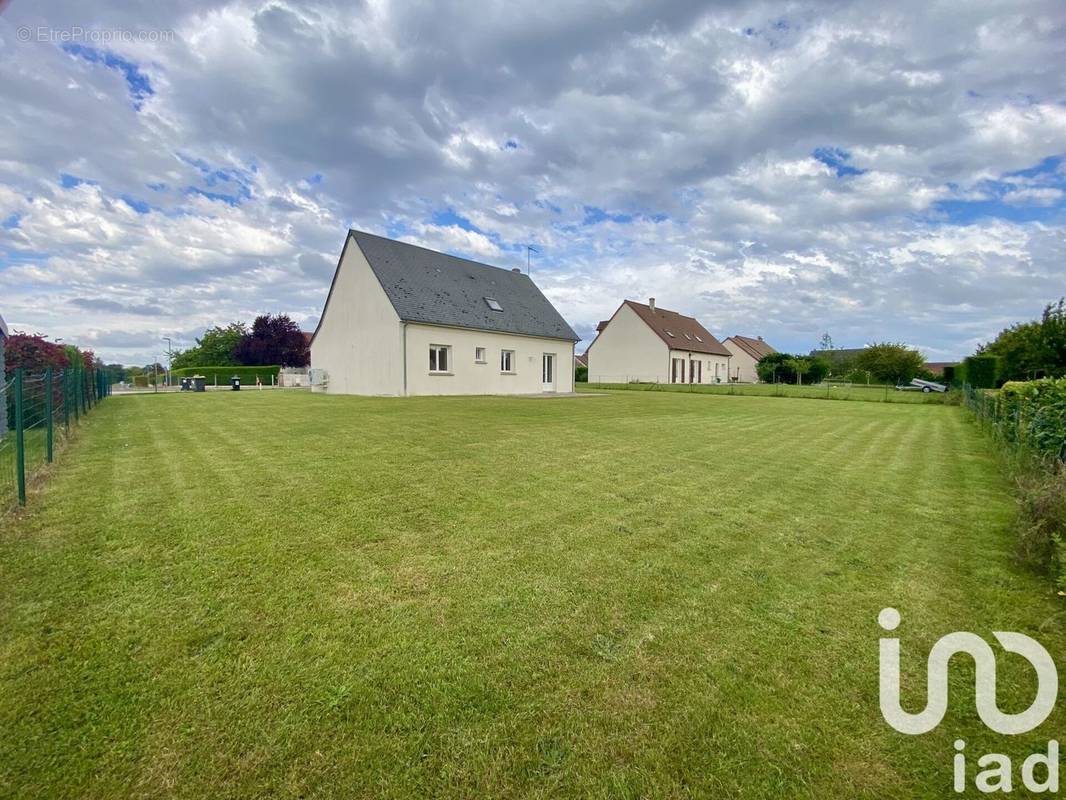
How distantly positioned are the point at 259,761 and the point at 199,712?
1.47 feet

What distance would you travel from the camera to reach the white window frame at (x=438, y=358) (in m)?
20.1

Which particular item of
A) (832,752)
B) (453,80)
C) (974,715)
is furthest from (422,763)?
(453,80)

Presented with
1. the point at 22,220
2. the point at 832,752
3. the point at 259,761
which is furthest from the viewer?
the point at 22,220

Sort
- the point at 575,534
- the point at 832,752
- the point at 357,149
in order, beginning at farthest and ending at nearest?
the point at 357,149 < the point at 575,534 < the point at 832,752

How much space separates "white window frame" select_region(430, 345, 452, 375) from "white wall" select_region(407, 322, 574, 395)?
10cm

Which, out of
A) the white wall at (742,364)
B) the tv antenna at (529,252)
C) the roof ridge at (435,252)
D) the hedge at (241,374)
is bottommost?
the hedge at (241,374)

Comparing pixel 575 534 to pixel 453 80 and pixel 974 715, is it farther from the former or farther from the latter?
pixel 453 80

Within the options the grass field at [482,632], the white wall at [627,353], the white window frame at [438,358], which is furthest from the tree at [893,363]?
the grass field at [482,632]

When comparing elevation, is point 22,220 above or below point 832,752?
above

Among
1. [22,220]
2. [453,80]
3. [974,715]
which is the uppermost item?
[453,80]

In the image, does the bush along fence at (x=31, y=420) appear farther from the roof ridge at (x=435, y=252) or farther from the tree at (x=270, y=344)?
the tree at (x=270, y=344)

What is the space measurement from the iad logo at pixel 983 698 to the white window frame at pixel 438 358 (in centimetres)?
1847

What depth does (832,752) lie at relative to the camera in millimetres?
1932

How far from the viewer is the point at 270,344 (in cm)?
4272
